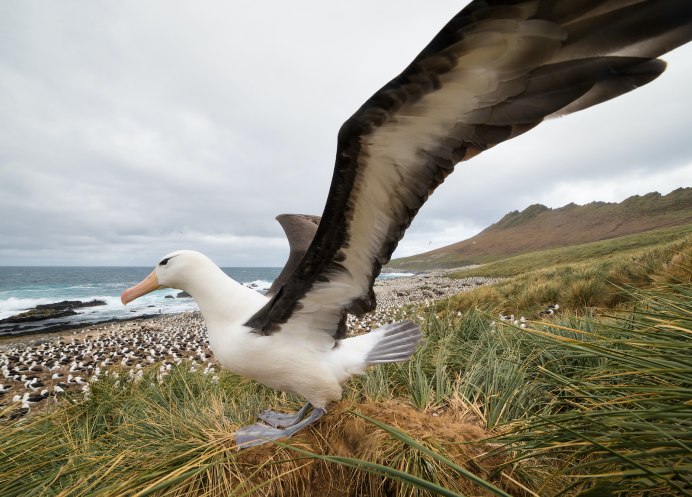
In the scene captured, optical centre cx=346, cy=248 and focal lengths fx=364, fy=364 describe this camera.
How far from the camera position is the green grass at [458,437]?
1216mm

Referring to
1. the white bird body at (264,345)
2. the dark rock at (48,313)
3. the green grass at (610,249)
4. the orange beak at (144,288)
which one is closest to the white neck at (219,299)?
the white bird body at (264,345)

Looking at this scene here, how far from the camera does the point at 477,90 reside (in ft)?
5.78

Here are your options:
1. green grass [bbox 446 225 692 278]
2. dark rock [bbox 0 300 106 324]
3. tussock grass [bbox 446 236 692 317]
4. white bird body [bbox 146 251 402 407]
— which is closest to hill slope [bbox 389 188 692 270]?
green grass [bbox 446 225 692 278]

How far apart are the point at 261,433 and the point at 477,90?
8.42ft

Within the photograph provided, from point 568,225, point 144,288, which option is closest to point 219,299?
point 144,288

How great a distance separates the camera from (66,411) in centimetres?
466

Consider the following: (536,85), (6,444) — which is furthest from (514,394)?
(6,444)

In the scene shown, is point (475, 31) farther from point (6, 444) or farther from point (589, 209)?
point (589, 209)

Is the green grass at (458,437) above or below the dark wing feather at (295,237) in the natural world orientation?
below

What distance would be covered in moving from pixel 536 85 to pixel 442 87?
417 millimetres

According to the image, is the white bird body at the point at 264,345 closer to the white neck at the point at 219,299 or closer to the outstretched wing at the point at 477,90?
the white neck at the point at 219,299

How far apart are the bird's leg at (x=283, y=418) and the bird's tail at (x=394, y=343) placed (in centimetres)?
74

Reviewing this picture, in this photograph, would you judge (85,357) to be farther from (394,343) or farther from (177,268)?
(394,343)

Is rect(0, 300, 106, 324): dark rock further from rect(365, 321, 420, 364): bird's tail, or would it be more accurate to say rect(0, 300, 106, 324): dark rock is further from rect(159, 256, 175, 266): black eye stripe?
rect(365, 321, 420, 364): bird's tail
